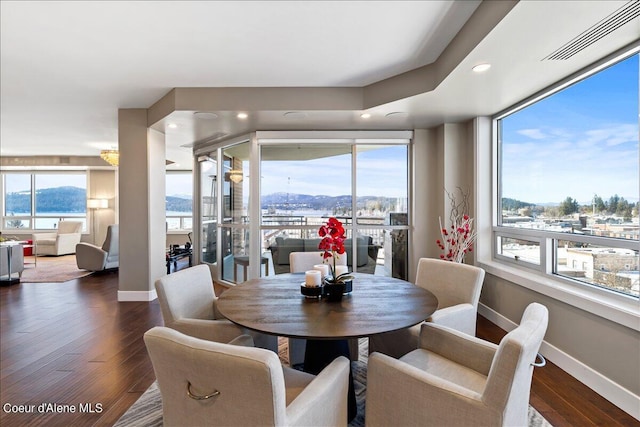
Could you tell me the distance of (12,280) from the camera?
16.8ft

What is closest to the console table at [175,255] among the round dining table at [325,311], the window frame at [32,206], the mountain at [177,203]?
the mountain at [177,203]

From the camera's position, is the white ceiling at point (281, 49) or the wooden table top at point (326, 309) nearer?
the wooden table top at point (326, 309)

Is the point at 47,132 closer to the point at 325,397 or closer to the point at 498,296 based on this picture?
the point at 325,397

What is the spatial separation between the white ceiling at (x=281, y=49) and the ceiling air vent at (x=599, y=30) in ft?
0.19

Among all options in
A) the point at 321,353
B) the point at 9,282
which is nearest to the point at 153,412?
the point at 321,353

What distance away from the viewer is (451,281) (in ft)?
7.33

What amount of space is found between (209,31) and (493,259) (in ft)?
11.9

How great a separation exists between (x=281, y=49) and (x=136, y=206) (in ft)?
9.61

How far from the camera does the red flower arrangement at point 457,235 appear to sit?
3.52m

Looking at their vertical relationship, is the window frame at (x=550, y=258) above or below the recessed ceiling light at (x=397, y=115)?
below

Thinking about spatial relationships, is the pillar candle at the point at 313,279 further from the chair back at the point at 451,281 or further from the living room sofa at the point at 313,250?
the living room sofa at the point at 313,250

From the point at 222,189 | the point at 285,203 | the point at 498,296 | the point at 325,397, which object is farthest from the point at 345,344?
the point at 222,189

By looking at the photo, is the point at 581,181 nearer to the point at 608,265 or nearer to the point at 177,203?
the point at 608,265

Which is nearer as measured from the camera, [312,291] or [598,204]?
[312,291]
